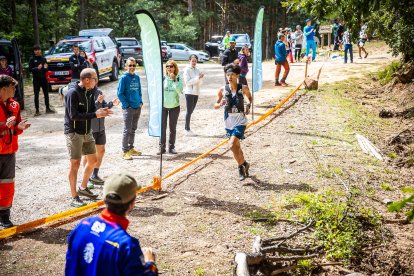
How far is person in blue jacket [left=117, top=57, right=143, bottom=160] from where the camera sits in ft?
29.0

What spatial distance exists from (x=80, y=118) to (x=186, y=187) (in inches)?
90.8

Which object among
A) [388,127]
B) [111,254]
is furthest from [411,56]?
[111,254]

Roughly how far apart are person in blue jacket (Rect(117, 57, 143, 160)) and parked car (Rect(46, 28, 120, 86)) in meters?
7.58

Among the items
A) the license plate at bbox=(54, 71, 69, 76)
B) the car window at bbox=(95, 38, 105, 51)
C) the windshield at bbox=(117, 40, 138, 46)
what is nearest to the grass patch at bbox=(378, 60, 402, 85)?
the car window at bbox=(95, 38, 105, 51)

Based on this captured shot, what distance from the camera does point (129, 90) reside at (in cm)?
893

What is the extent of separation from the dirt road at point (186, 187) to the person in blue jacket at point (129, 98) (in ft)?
1.60

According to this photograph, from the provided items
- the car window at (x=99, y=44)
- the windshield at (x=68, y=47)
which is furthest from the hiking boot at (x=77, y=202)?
the car window at (x=99, y=44)

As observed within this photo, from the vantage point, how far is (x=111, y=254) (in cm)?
249

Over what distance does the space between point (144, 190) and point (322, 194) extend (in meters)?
2.94

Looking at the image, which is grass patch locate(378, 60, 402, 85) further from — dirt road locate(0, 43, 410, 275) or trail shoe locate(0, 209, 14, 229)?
trail shoe locate(0, 209, 14, 229)

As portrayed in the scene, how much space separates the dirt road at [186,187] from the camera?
5.21 meters

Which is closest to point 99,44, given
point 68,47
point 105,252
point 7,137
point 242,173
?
point 68,47

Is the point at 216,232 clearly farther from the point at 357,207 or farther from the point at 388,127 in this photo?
the point at 388,127

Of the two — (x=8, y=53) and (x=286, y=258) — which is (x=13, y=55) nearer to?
(x=8, y=53)
